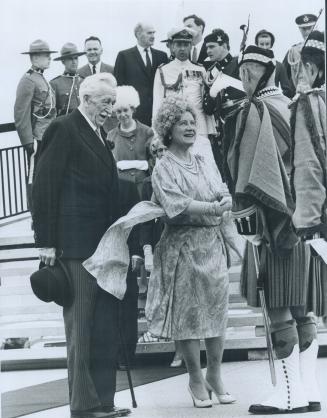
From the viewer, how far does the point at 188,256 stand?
4.11 m

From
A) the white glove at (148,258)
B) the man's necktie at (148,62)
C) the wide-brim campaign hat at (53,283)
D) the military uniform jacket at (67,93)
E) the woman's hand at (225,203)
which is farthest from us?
the man's necktie at (148,62)

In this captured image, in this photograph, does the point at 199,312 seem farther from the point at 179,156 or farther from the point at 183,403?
the point at 179,156

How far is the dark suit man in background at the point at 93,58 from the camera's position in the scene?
4.55m

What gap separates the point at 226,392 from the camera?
422 centimetres

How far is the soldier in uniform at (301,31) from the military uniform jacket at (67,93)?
1.04m

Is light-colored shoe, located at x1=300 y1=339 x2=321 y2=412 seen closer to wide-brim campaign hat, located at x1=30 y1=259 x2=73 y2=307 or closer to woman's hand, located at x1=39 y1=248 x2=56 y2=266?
wide-brim campaign hat, located at x1=30 y1=259 x2=73 y2=307

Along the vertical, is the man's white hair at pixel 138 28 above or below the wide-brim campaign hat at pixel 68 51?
above

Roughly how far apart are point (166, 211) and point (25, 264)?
0.94m

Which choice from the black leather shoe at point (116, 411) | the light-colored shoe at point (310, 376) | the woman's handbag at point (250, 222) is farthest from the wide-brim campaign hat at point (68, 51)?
the light-colored shoe at point (310, 376)

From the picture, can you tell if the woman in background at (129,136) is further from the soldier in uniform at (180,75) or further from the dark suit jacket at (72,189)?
the dark suit jacket at (72,189)

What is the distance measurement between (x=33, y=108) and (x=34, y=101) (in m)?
0.04

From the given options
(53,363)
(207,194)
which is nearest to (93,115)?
(207,194)

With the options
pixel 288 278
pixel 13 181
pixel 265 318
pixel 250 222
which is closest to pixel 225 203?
pixel 250 222

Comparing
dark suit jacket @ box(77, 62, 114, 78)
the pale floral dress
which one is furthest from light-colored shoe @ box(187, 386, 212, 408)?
dark suit jacket @ box(77, 62, 114, 78)
